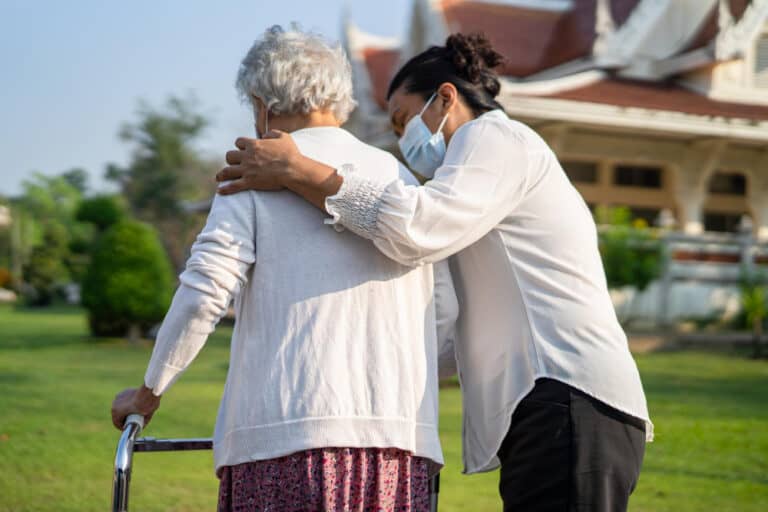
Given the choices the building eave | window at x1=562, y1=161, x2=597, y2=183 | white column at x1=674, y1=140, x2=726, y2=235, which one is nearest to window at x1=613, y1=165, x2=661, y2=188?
window at x1=562, y1=161, x2=597, y2=183

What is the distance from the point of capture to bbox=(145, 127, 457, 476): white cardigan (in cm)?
198

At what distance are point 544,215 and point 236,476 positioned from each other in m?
0.88

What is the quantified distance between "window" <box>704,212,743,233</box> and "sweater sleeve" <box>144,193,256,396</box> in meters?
15.7

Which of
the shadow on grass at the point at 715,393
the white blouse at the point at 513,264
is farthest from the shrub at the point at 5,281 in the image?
the white blouse at the point at 513,264

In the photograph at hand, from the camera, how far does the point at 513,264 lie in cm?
221

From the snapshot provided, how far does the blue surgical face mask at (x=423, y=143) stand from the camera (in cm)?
249

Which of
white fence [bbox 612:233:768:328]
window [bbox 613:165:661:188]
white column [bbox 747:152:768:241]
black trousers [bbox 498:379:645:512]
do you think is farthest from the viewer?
window [bbox 613:165:661:188]

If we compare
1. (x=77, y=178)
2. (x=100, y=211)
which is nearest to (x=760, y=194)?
(x=100, y=211)

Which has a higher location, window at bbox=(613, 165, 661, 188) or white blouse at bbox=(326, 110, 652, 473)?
window at bbox=(613, 165, 661, 188)

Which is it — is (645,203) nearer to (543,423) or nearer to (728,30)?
(728,30)

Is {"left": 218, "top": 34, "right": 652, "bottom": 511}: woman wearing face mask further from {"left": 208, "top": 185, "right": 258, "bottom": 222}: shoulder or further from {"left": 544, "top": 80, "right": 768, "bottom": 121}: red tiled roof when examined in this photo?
{"left": 544, "top": 80, "right": 768, "bottom": 121}: red tiled roof

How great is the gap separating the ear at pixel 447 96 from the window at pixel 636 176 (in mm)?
13734

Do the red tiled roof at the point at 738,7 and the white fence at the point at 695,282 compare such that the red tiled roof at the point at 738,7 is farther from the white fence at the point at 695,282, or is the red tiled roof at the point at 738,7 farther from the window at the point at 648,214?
the white fence at the point at 695,282

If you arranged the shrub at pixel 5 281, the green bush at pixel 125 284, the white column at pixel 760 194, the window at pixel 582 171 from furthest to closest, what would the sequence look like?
the shrub at pixel 5 281
the window at pixel 582 171
the white column at pixel 760 194
the green bush at pixel 125 284
